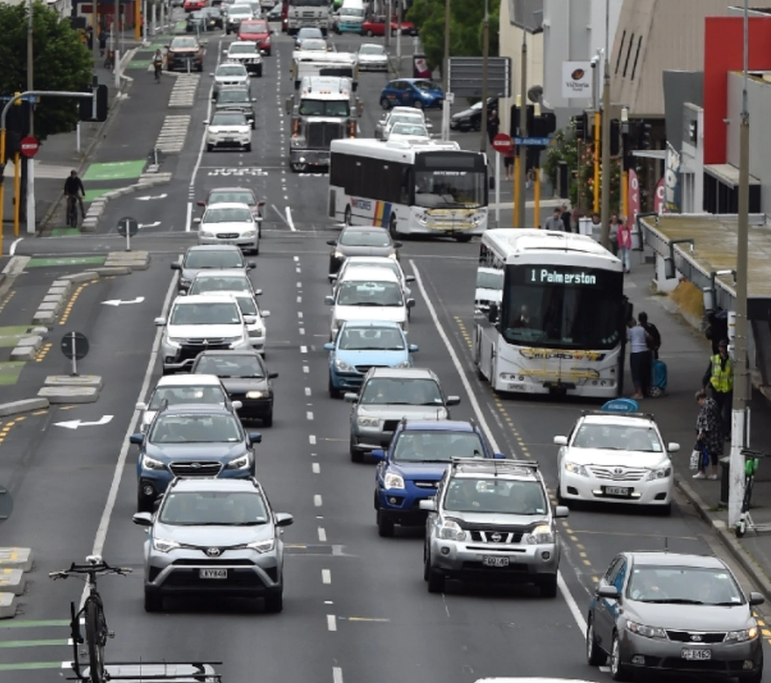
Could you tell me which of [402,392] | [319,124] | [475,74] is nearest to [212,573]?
[402,392]

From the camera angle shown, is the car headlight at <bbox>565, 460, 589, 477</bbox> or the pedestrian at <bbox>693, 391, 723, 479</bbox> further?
the pedestrian at <bbox>693, 391, 723, 479</bbox>

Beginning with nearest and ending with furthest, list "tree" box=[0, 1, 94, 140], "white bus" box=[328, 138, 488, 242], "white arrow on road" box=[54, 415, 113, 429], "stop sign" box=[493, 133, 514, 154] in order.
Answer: "white arrow on road" box=[54, 415, 113, 429]
"stop sign" box=[493, 133, 514, 154]
"white bus" box=[328, 138, 488, 242]
"tree" box=[0, 1, 94, 140]

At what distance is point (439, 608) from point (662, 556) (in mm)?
4080

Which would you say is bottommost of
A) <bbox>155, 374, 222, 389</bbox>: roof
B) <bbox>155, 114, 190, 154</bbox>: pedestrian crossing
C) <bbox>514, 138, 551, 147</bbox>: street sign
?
<bbox>155, 374, 222, 389</bbox>: roof

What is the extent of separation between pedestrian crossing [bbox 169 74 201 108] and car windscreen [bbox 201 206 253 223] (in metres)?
44.1

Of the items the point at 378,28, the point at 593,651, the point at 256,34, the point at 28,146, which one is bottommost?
the point at 593,651

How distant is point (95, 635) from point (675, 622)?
605 centimetres

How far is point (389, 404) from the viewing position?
3712 cm

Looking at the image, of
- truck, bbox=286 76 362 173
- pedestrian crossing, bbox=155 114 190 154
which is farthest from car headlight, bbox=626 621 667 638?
pedestrian crossing, bbox=155 114 190 154

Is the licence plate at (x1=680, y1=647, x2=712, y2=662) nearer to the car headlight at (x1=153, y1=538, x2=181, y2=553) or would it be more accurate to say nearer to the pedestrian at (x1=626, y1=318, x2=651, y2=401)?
the car headlight at (x1=153, y1=538, x2=181, y2=553)

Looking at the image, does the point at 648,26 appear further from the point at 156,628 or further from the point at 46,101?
the point at 156,628

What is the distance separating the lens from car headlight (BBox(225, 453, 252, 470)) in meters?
31.6

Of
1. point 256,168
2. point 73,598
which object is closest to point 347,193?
point 256,168

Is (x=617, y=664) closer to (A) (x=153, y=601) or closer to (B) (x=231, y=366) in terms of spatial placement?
(A) (x=153, y=601)
